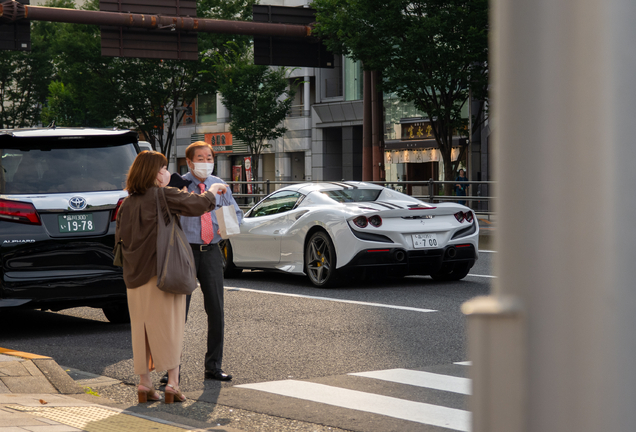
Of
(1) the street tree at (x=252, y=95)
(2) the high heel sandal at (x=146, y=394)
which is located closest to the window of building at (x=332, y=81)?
(1) the street tree at (x=252, y=95)

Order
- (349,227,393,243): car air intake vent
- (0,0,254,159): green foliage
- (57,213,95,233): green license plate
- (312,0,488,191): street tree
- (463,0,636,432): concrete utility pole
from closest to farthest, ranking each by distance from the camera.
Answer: (463,0,636,432): concrete utility pole, (57,213,95,233): green license plate, (349,227,393,243): car air intake vent, (312,0,488,191): street tree, (0,0,254,159): green foliage

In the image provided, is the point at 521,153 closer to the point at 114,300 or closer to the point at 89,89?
the point at 114,300

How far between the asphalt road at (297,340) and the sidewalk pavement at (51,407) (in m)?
0.32

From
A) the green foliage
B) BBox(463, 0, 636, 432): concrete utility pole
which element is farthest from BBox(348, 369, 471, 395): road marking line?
the green foliage

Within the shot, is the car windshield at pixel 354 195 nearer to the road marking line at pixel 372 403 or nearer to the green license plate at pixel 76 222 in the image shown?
the green license plate at pixel 76 222

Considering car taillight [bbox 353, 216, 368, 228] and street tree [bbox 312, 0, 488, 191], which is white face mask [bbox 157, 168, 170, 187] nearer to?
car taillight [bbox 353, 216, 368, 228]

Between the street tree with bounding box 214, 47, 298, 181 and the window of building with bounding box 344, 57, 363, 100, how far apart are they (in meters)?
2.79

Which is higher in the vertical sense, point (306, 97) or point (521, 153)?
point (306, 97)

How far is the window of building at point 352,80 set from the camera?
4375 centimetres

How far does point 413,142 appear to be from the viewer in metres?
39.6

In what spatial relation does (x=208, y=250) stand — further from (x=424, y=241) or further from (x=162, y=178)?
(x=424, y=241)

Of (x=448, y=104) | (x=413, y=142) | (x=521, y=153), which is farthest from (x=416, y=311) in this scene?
(x=413, y=142)

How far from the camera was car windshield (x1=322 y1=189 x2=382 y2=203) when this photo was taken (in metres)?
11.5

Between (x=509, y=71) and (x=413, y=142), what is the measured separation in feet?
127
